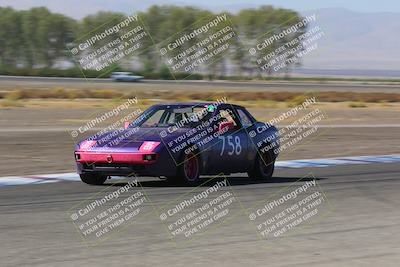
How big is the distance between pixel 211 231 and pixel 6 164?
888 centimetres

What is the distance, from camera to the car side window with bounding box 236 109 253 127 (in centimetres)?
1329

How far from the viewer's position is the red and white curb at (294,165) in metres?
13.0

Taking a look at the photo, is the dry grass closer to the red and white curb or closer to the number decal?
the red and white curb

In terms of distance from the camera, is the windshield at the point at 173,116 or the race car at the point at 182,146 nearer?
the race car at the point at 182,146

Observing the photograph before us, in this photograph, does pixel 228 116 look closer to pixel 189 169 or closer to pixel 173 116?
pixel 173 116

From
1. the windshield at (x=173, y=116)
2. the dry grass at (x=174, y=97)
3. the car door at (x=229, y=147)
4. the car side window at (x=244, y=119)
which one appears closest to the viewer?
the windshield at (x=173, y=116)

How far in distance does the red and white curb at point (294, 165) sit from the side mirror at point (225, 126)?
2.56m

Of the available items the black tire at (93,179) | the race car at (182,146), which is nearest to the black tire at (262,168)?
the race car at (182,146)

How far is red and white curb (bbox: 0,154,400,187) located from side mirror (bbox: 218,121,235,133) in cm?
256

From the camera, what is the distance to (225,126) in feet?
41.5

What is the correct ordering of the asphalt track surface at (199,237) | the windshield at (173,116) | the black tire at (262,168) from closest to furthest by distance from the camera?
the asphalt track surface at (199,237), the windshield at (173,116), the black tire at (262,168)

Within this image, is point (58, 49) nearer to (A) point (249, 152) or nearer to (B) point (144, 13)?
(B) point (144, 13)

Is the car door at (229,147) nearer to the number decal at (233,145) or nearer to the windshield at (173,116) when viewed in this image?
the number decal at (233,145)

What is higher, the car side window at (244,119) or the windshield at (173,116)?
the windshield at (173,116)
